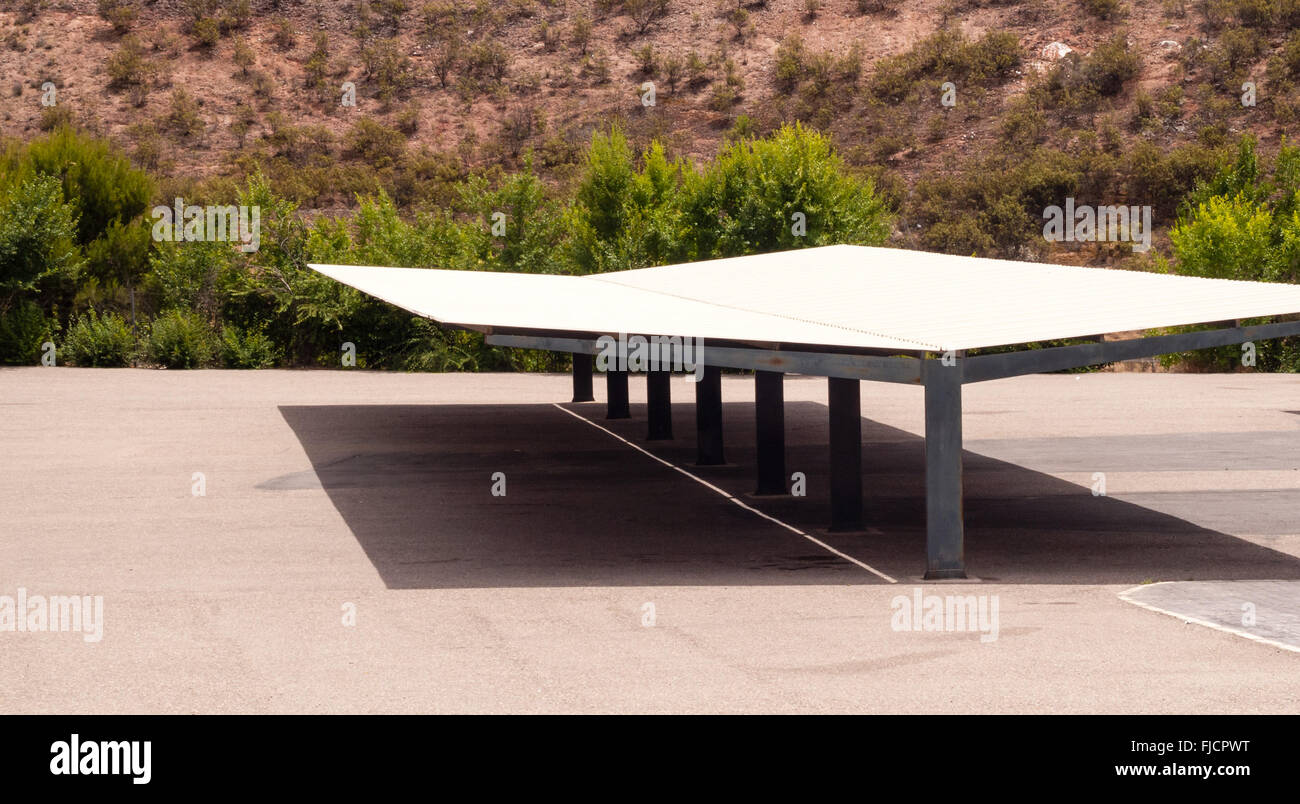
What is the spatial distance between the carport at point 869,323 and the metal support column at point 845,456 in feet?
0.04

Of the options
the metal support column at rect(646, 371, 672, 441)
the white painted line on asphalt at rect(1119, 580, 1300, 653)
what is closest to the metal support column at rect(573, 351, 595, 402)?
the metal support column at rect(646, 371, 672, 441)

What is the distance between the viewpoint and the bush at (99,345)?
3222 centimetres

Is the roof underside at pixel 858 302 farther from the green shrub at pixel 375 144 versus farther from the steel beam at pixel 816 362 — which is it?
the green shrub at pixel 375 144

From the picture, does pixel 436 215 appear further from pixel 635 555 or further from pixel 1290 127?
pixel 1290 127

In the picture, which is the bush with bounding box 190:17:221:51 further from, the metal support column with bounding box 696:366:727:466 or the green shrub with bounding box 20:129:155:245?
the metal support column with bounding box 696:366:727:466

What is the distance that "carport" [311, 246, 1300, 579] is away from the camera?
11352mm

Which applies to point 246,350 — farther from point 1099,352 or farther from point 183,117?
point 183,117

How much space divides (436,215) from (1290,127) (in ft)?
109

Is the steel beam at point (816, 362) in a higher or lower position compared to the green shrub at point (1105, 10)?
lower

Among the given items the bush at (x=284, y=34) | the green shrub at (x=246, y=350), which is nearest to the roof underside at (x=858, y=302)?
the green shrub at (x=246, y=350)

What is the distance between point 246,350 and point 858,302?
2054cm

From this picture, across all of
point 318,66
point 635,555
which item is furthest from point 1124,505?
point 318,66
